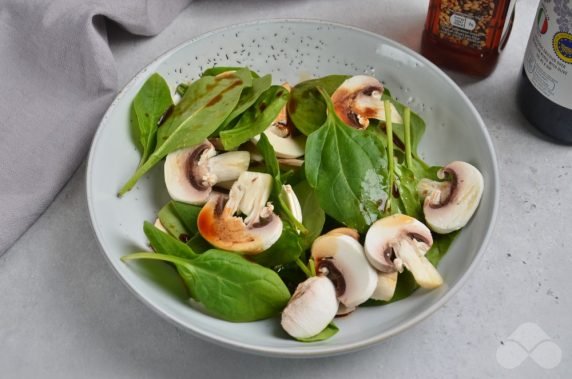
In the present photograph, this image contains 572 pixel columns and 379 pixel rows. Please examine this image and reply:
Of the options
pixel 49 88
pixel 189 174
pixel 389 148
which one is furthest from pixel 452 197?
pixel 49 88

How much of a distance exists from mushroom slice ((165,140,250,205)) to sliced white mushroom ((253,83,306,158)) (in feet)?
0.15

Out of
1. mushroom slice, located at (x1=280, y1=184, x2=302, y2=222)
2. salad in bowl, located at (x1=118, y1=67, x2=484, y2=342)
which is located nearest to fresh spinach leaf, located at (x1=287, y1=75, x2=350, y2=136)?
salad in bowl, located at (x1=118, y1=67, x2=484, y2=342)

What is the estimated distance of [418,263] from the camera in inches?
29.4

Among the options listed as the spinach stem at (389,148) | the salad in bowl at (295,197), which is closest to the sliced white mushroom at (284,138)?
the salad in bowl at (295,197)

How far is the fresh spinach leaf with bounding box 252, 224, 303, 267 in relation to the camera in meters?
0.76

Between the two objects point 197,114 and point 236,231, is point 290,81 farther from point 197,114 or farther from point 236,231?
point 236,231

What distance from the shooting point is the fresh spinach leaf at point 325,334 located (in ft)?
2.34

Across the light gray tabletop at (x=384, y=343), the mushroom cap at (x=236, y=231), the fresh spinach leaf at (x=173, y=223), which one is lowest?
the light gray tabletop at (x=384, y=343)

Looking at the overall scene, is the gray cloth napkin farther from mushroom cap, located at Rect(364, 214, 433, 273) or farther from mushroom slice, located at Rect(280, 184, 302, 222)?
mushroom cap, located at Rect(364, 214, 433, 273)

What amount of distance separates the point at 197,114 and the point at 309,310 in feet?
0.95

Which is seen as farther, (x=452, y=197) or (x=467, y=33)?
(x=467, y=33)

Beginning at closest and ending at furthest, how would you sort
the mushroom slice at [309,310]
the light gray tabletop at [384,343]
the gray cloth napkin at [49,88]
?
the mushroom slice at [309,310] < the light gray tabletop at [384,343] < the gray cloth napkin at [49,88]

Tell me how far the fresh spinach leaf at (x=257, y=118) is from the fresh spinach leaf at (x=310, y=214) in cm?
9

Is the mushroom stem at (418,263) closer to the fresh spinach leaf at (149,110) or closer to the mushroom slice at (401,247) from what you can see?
the mushroom slice at (401,247)
